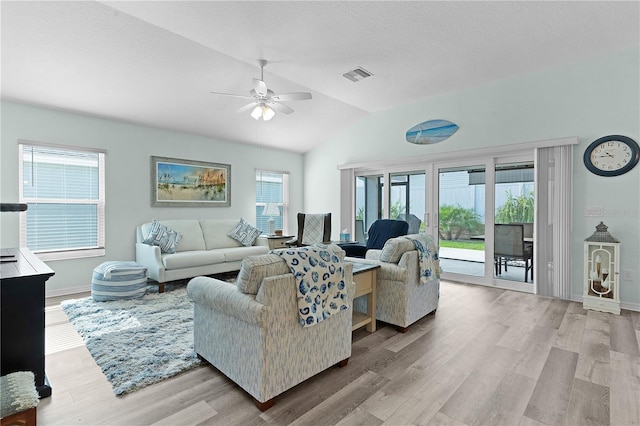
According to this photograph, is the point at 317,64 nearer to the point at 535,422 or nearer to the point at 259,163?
the point at 259,163

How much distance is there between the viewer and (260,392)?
71.6 inches

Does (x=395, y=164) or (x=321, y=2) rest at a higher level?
(x=321, y=2)

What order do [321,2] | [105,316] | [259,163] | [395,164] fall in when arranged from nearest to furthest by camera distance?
[321,2]
[105,316]
[395,164]
[259,163]

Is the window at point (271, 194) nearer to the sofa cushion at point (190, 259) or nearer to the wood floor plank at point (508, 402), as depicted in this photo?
the sofa cushion at point (190, 259)

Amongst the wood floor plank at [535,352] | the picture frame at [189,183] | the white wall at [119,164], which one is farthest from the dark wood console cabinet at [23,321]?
the picture frame at [189,183]

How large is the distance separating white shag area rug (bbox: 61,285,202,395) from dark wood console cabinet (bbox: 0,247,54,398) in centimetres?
46

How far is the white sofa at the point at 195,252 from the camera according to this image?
4.36 metres

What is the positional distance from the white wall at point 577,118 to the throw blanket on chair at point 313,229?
2.04 m

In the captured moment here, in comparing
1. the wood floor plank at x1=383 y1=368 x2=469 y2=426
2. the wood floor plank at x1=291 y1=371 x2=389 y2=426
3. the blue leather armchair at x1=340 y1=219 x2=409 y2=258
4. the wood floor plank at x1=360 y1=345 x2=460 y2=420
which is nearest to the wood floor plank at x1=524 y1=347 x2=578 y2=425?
the wood floor plank at x1=383 y1=368 x2=469 y2=426

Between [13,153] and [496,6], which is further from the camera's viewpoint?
[13,153]

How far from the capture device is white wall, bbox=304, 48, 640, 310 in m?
3.71

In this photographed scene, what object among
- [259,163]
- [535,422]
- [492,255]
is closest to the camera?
[535,422]

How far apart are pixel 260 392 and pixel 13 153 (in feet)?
14.4

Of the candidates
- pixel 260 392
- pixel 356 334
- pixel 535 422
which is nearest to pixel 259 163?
pixel 356 334
